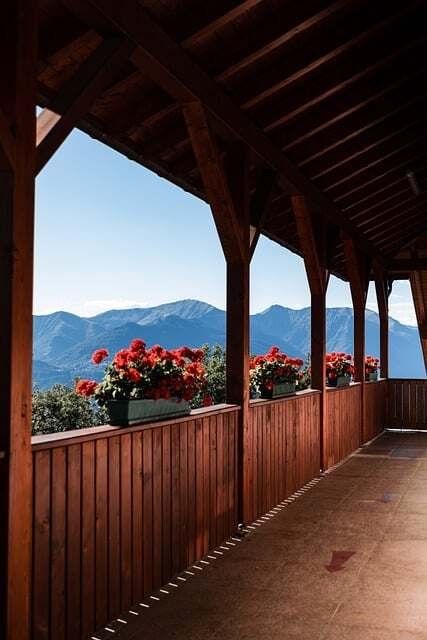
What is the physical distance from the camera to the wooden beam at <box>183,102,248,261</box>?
14.4ft

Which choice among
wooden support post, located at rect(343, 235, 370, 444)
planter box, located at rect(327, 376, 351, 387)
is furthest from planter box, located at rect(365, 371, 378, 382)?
planter box, located at rect(327, 376, 351, 387)

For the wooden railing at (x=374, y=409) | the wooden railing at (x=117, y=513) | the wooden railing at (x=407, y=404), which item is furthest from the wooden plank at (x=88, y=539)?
the wooden railing at (x=407, y=404)

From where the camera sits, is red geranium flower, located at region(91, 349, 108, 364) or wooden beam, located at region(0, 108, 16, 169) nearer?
wooden beam, located at region(0, 108, 16, 169)

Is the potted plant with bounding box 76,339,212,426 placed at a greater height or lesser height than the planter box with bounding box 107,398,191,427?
greater

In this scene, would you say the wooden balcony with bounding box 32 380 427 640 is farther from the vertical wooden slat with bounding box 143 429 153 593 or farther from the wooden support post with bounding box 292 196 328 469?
the wooden support post with bounding box 292 196 328 469

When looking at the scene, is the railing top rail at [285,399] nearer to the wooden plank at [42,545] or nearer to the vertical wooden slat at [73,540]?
the vertical wooden slat at [73,540]

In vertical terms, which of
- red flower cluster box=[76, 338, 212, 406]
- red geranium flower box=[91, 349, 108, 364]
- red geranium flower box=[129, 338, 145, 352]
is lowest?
red flower cluster box=[76, 338, 212, 406]

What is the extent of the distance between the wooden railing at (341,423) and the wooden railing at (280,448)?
0.44 metres

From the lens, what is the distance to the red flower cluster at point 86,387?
12.8ft

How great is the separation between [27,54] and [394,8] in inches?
117

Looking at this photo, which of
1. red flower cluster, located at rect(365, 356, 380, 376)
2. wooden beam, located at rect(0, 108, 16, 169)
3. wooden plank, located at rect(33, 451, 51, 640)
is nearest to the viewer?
wooden beam, located at rect(0, 108, 16, 169)

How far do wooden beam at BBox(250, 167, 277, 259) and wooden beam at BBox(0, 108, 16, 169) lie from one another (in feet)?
9.50

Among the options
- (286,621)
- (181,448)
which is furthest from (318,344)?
(286,621)

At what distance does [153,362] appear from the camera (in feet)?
13.2
